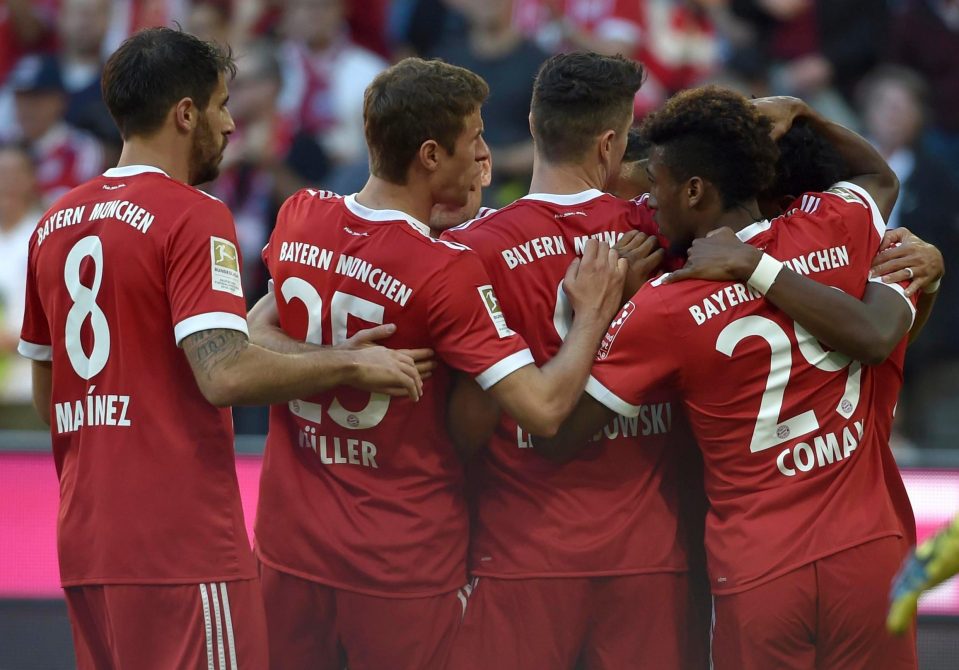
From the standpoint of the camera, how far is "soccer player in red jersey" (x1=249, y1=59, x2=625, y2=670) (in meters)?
3.33

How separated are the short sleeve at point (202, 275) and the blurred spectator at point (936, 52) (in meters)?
5.78

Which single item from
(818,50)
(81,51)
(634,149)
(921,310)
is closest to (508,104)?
(818,50)

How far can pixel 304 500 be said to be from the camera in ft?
11.5

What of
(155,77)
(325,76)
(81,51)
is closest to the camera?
(155,77)

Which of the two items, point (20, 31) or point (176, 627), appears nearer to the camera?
point (176, 627)

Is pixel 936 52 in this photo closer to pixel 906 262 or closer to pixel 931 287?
pixel 931 287

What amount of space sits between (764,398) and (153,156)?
1785 millimetres

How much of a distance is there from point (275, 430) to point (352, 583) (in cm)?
51

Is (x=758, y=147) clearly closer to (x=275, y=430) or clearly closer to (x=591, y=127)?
(x=591, y=127)

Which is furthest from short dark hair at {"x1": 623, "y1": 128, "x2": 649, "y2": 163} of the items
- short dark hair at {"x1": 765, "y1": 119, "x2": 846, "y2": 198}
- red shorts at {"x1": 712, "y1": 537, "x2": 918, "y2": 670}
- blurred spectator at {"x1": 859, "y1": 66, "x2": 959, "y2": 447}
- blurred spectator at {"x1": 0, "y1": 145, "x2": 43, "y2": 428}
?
blurred spectator at {"x1": 0, "y1": 145, "x2": 43, "y2": 428}

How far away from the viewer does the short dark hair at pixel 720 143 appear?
10.9 feet

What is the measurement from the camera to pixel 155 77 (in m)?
3.27

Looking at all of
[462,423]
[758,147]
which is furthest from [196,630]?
[758,147]

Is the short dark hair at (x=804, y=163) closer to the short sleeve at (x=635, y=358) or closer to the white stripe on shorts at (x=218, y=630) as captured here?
the short sleeve at (x=635, y=358)
